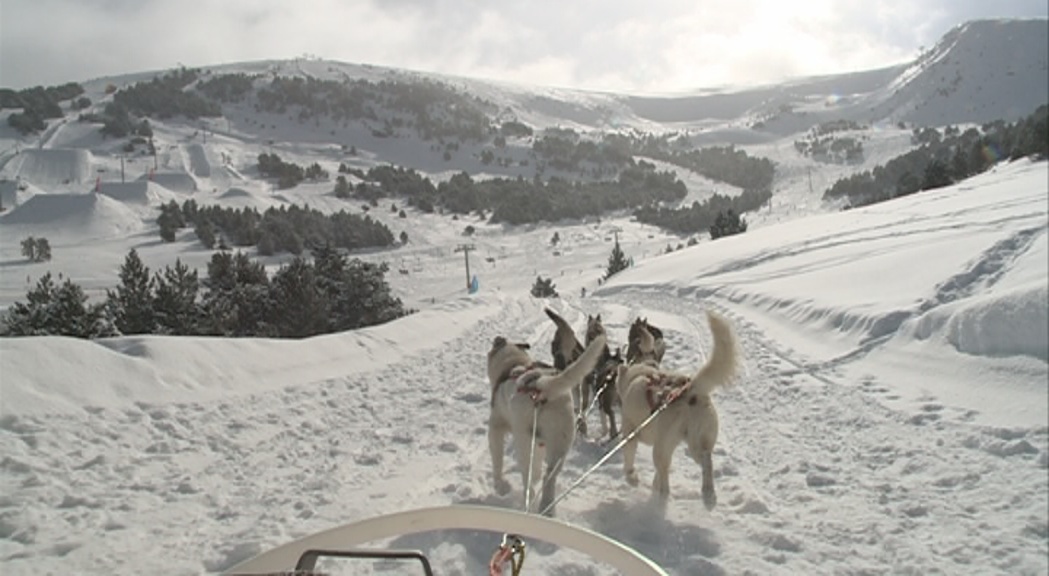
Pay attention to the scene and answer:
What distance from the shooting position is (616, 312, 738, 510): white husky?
383cm

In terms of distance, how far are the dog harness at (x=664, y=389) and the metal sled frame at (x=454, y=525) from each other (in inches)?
79.9

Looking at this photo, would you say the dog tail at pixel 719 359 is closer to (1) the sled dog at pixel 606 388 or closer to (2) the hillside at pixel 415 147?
(2) the hillside at pixel 415 147

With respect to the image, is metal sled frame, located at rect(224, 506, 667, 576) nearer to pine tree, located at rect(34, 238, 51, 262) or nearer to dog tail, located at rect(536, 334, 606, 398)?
dog tail, located at rect(536, 334, 606, 398)

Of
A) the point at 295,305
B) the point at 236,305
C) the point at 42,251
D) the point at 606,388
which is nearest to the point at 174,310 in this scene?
the point at 236,305

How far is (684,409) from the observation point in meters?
4.07

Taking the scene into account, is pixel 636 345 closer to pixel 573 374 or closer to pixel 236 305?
pixel 573 374

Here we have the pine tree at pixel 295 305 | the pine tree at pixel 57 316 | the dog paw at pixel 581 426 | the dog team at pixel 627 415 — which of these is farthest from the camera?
the pine tree at pixel 295 305

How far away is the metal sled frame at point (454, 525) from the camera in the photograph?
2.02 m

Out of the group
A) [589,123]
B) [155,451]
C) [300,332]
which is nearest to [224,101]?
[589,123]

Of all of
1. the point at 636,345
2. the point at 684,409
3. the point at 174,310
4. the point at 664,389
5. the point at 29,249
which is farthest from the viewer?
the point at 29,249

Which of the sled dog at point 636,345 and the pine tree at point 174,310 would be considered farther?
the pine tree at point 174,310

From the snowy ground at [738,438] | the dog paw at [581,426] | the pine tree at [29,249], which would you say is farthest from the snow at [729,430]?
the pine tree at [29,249]

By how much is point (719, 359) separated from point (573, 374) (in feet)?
3.12

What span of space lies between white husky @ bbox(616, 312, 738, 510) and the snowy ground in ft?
1.11
